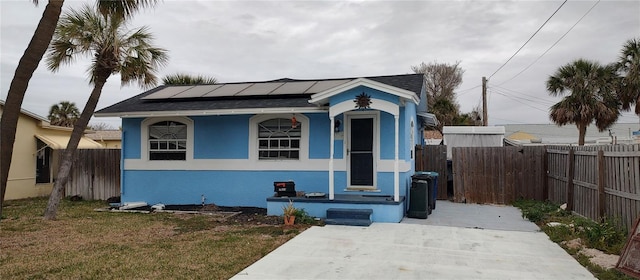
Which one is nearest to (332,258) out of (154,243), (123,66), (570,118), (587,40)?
(154,243)

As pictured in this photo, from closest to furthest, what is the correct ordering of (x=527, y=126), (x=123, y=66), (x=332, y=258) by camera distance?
(x=332, y=258), (x=123, y=66), (x=527, y=126)

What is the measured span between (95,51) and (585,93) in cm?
1751

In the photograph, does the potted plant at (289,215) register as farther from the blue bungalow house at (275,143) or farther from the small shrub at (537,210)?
the small shrub at (537,210)

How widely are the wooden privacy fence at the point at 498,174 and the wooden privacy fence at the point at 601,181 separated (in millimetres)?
1201

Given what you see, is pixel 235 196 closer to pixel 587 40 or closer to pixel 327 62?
pixel 327 62

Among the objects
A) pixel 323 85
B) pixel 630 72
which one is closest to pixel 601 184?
pixel 323 85

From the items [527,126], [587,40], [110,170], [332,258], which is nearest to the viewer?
[332,258]

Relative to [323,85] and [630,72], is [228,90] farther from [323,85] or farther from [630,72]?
[630,72]

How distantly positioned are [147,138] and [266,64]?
959 centimetres

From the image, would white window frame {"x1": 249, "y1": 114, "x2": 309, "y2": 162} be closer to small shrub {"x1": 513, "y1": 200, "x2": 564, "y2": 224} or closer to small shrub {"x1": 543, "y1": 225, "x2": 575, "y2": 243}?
small shrub {"x1": 513, "y1": 200, "x2": 564, "y2": 224}

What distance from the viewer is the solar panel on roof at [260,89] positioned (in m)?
11.4

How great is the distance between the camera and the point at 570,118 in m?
16.8

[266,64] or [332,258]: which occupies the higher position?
[266,64]

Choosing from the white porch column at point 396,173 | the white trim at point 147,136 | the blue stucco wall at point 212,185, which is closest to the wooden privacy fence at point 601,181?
the white porch column at point 396,173
